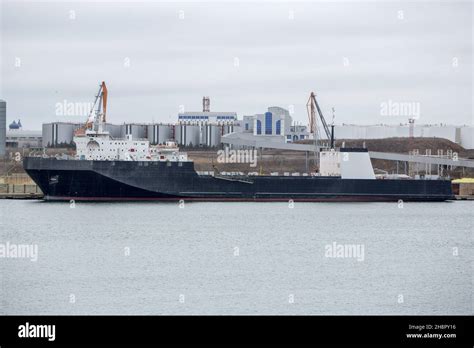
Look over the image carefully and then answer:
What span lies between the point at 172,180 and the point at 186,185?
988 mm

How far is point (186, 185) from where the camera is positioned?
2598 inches

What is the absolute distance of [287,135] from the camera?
112 m

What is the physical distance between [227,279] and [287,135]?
80.3 metres

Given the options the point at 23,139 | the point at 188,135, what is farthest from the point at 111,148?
the point at 23,139

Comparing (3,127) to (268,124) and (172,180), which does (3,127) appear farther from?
(172,180)
